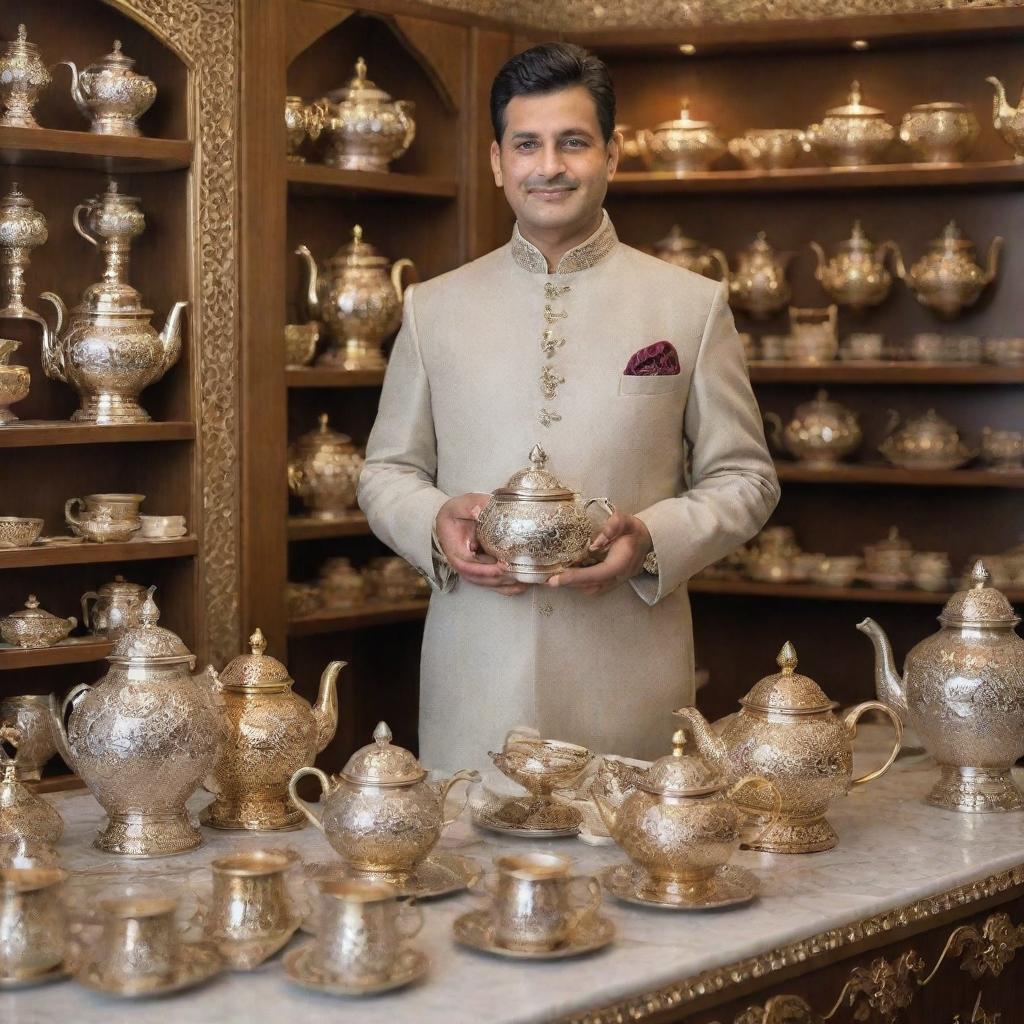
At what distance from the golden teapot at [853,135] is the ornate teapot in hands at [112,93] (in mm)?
1676

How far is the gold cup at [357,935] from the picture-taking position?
1.60 m

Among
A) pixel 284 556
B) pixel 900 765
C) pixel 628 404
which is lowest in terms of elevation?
pixel 900 765

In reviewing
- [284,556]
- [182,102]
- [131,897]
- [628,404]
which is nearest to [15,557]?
[284,556]

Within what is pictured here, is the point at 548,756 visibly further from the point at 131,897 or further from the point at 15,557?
the point at 15,557

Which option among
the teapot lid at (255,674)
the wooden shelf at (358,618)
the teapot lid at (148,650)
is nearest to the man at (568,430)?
the teapot lid at (255,674)

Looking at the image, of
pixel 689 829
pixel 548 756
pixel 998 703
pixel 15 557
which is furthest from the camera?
pixel 15 557

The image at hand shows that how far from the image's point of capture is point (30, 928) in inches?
63.6

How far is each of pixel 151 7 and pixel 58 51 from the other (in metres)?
0.26

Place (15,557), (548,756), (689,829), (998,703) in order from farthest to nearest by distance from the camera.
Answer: (15,557) < (998,703) < (548,756) < (689,829)

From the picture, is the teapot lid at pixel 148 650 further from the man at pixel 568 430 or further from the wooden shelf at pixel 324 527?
the wooden shelf at pixel 324 527

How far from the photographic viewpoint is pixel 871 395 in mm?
4453

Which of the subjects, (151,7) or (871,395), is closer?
(151,7)

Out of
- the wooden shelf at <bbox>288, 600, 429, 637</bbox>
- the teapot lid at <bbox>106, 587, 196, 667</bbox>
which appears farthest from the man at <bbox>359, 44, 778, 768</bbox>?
the wooden shelf at <bbox>288, 600, 429, 637</bbox>

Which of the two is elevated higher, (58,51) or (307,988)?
(58,51)
